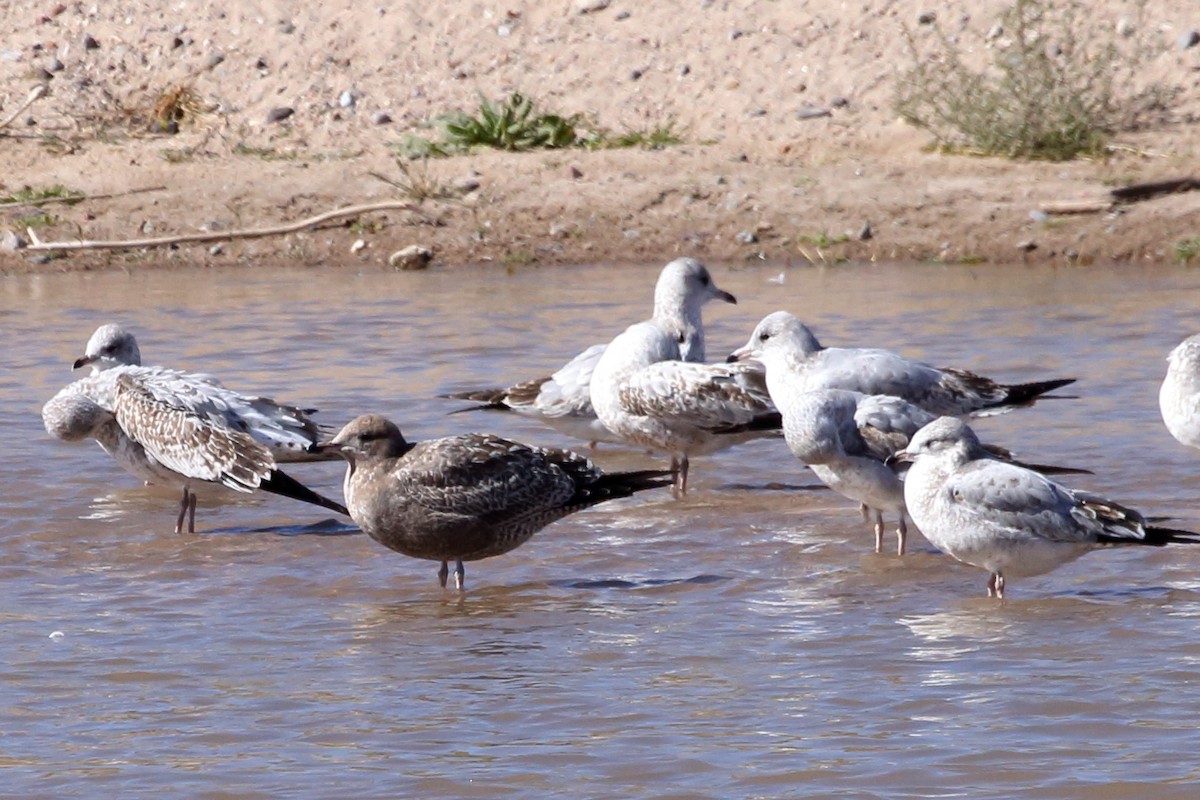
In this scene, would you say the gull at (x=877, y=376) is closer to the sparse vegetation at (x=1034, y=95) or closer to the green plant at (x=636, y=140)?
the sparse vegetation at (x=1034, y=95)

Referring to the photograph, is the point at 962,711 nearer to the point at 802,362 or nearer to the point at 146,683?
the point at 146,683

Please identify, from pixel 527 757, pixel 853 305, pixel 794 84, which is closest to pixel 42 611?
pixel 527 757

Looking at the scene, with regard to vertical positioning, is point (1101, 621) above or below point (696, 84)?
below

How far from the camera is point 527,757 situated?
5.88 meters

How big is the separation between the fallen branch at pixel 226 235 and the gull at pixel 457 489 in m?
8.68

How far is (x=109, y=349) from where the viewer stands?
35.0 ft

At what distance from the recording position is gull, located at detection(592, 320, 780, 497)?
1005cm

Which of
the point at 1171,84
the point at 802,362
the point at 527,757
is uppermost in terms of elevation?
the point at 1171,84

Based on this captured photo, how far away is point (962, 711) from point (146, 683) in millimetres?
2620

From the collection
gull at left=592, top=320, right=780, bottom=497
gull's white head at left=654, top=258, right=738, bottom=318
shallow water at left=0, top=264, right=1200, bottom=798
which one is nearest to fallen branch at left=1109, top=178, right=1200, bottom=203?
shallow water at left=0, top=264, right=1200, bottom=798

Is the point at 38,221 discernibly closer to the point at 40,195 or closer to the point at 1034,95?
the point at 40,195

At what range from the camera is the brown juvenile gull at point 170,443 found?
8.95 meters

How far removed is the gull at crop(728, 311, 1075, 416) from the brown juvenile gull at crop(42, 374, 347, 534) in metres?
2.37

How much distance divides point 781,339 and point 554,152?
8624 millimetres
